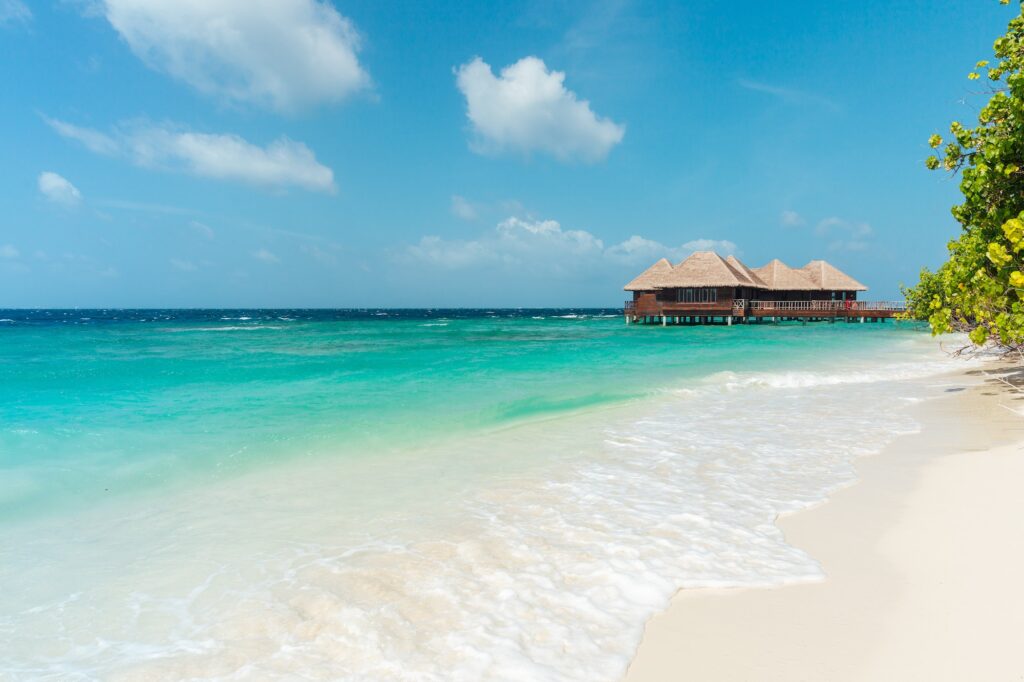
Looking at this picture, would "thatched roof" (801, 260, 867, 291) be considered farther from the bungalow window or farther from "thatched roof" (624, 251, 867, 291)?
the bungalow window

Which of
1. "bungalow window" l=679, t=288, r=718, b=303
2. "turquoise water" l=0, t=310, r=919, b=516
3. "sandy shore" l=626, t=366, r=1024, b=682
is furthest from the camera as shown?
"bungalow window" l=679, t=288, r=718, b=303

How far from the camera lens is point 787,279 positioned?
4341cm

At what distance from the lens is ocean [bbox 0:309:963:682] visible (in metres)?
2.73

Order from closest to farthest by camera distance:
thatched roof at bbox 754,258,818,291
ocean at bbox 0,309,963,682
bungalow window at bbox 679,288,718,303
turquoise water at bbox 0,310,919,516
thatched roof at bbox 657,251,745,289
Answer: ocean at bbox 0,309,963,682 < turquoise water at bbox 0,310,919,516 < thatched roof at bbox 657,251,745,289 < bungalow window at bbox 679,288,718,303 < thatched roof at bbox 754,258,818,291

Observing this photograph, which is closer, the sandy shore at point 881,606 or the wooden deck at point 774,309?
the sandy shore at point 881,606

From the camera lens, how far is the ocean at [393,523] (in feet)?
8.96

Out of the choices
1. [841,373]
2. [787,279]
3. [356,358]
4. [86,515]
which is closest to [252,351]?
[356,358]

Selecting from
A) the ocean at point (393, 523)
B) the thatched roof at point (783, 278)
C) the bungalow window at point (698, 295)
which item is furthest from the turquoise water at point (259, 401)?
the thatched roof at point (783, 278)

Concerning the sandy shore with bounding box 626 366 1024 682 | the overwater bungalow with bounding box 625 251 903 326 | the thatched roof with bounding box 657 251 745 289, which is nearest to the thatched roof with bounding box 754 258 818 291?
the overwater bungalow with bounding box 625 251 903 326

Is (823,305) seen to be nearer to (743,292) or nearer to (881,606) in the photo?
(743,292)

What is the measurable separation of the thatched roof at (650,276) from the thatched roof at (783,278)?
26.7ft

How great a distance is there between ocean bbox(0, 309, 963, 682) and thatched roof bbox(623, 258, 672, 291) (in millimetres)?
31892

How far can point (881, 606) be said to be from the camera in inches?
109

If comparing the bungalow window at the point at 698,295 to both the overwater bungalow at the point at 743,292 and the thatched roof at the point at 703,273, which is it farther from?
the thatched roof at the point at 703,273
